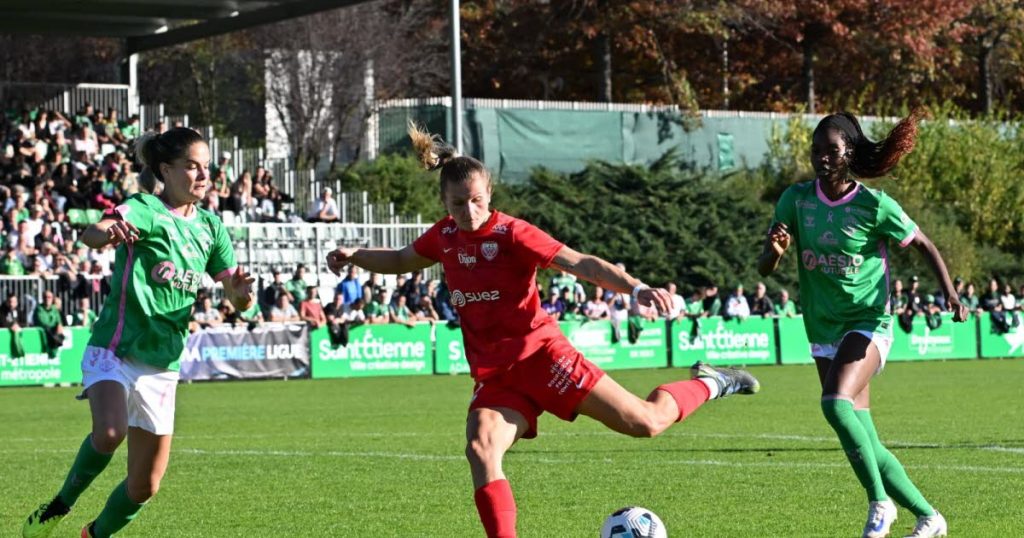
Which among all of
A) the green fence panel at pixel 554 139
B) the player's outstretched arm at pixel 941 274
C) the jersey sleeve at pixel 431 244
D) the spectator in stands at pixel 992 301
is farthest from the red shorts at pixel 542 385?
the green fence panel at pixel 554 139

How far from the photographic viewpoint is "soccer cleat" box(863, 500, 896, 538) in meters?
8.00

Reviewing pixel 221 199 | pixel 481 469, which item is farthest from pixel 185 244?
pixel 221 199

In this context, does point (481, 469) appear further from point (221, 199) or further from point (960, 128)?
point (960, 128)

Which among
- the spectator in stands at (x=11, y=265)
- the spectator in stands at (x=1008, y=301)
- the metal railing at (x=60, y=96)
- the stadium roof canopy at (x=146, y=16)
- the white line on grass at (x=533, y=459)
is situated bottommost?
the white line on grass at (x=533, y=459)

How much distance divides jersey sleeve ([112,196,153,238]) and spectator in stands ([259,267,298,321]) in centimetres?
1982

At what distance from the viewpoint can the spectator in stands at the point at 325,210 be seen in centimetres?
3188

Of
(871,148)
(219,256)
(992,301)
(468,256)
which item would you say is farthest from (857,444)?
(992,301)

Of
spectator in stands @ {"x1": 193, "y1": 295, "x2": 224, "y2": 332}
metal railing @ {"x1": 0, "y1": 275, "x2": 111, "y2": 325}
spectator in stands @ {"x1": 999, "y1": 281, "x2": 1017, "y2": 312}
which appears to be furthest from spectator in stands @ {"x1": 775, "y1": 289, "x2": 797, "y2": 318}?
metal railing @ {"x1": 0, "y1": 275, "x2": 111, "y2": 325}

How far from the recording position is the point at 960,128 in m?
46.0

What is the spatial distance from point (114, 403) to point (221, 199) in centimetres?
2380

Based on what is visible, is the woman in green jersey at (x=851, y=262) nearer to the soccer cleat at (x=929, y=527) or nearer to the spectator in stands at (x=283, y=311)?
the soccer cleat at (x=929, y=527)

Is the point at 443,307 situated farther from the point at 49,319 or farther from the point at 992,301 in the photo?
the point at 992,301

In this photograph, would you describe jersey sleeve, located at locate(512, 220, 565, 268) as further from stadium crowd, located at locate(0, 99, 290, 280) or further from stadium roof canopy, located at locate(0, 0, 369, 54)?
stadium roof canopy, located at locate(0, 0, 369, 54)

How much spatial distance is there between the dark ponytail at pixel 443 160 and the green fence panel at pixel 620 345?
21.6 m
